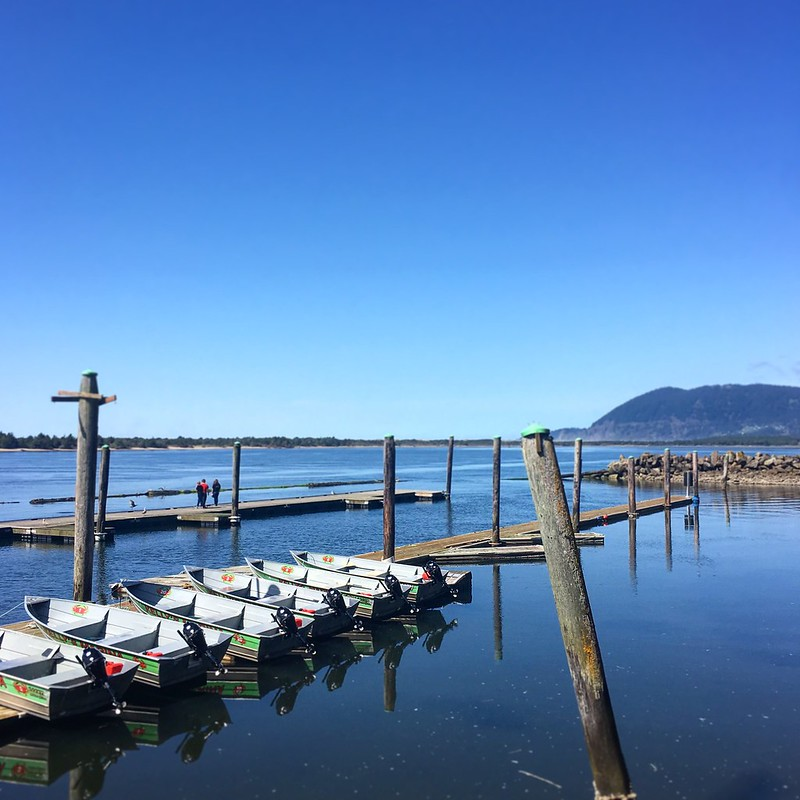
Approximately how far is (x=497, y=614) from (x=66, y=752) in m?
12.4

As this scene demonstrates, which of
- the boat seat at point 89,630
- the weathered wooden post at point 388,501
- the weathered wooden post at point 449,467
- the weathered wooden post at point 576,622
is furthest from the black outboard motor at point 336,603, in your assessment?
the weathered wooden post at point 449,467

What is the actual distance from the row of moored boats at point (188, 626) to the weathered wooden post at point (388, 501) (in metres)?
2.13

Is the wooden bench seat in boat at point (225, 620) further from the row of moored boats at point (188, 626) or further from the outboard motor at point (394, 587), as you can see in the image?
the outboard motor at point (394, 587)

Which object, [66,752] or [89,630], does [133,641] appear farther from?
[66,752]

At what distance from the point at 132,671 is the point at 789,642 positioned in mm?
15504

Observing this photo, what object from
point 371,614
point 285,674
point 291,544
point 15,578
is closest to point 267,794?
point 285,674

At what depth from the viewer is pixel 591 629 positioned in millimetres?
9094

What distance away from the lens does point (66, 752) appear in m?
12.2

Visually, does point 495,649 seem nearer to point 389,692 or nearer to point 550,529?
point 389,692

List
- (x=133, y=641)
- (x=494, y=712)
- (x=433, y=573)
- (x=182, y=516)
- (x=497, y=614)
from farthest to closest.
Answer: (x=182, y=516)
(x=433, y=573)
(x=497, y=614)
(x=133, y=641)
(x=494, y=712)

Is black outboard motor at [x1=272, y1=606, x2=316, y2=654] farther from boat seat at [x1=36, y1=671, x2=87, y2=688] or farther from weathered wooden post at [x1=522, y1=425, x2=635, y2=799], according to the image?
weathered wooden post at [x1=522, y1=425, x2=635, y2=799]

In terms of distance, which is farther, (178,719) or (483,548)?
(483,548)

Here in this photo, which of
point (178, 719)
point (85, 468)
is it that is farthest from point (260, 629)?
point (85, 468)

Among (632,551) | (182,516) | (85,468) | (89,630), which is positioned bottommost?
(632,551)
